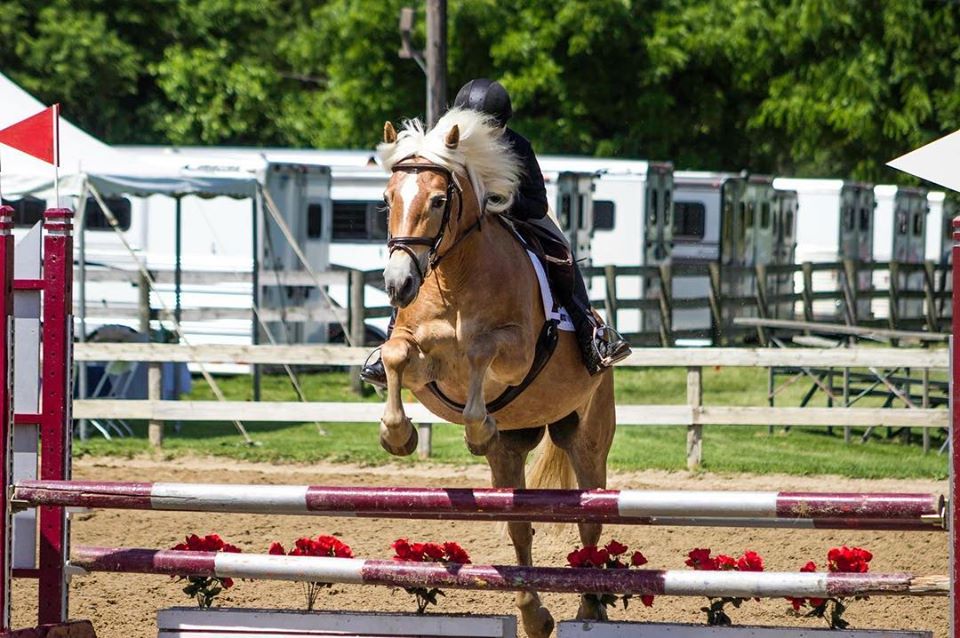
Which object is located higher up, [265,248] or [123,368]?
[265,248]

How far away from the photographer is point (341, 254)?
19766 millimetres

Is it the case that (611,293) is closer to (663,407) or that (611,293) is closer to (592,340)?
(663,407)

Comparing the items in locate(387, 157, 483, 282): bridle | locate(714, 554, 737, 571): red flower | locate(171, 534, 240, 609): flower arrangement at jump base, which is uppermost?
locate(387, 157, 483, 282): bridle

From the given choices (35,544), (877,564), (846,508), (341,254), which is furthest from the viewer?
(341,254)

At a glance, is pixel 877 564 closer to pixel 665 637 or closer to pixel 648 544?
pixel 648 544

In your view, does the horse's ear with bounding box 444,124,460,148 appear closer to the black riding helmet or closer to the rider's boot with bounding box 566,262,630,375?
the black riding helmet

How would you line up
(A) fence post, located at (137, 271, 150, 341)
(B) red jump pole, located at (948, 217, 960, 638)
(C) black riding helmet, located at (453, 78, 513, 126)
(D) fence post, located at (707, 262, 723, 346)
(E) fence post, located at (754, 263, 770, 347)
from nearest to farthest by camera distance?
(B) red jump pole, located at (948, 217, 960, 638) → (C) black riding helmet, located at (453, 78, 513, 126) → (A) fence post, located at (137, 271, 150, 341) → (D) fence post, located at (707, 262, 723, 346) → (E) fence post, located at (754, 263, 770, 347)

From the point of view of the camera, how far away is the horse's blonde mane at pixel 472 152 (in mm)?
5379

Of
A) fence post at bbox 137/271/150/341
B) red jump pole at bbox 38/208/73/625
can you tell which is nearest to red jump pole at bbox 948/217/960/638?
red jump pole at bbox 38/208/73/625

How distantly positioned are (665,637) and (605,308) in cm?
1294

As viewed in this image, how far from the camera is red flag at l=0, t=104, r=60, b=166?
240 inches

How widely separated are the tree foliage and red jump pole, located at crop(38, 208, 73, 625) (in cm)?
1491

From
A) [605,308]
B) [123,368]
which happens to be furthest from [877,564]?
[605,308]

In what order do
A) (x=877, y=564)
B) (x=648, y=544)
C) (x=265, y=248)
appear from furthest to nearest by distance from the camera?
(x=265, y=248) → (x=648, y=544) → (x=877, y=564)
